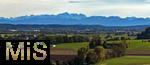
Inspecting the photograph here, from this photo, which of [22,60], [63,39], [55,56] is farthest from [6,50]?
[63,39]

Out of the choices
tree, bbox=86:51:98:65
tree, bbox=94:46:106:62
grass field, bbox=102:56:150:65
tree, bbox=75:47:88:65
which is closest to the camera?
grass field, bbox=102:56:150:65

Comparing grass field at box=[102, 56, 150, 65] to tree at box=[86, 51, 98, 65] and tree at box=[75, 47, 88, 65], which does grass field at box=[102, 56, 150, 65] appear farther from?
tree at box=[75, 47, 88, 65]

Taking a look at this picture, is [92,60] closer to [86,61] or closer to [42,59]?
[86,61]

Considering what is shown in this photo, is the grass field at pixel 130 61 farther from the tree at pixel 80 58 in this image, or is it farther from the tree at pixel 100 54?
the tree at pixel 80 58

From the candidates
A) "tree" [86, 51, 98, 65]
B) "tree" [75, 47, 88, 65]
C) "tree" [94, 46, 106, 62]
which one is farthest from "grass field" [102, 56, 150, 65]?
"tree" [75, 47, 88, 65]

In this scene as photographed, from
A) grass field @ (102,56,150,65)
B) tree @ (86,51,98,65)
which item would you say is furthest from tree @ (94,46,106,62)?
grass field @ (102,56,150,65)

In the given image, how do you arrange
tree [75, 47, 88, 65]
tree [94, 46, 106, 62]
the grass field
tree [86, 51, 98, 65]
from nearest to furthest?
1. the grass field
2. tree [75, 47, 88, 65]
3. tree [86, 51, 98, 65]
4. tree [94, 46, 106, 62]

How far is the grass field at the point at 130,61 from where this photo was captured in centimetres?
8890

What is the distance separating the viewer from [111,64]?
86.9 metres

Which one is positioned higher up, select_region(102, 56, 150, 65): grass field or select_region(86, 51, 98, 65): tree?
select_region(86, 51, 98, 65): tree

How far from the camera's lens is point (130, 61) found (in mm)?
93125

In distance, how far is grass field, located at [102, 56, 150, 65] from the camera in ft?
292

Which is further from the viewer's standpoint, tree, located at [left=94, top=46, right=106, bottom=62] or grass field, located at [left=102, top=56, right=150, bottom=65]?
tree, located at [left=94, top=46, right=106, bottom=62]

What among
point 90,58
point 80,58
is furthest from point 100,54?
point 80,58
